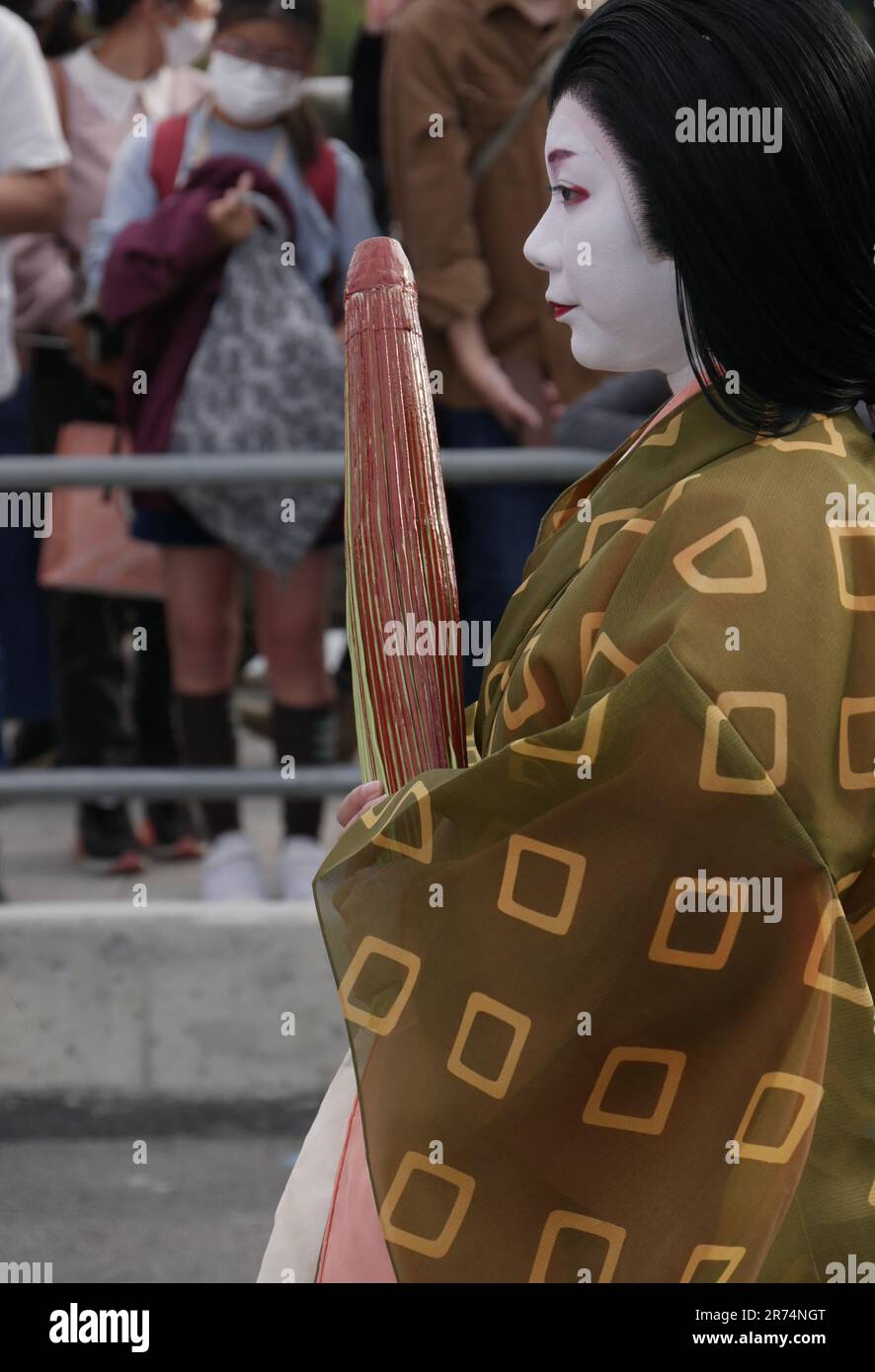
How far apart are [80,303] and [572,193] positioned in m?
3.03

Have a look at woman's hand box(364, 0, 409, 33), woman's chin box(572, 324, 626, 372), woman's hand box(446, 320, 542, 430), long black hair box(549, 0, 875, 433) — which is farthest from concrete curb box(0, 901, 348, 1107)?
long black hair box(549, 0, 875, 433)

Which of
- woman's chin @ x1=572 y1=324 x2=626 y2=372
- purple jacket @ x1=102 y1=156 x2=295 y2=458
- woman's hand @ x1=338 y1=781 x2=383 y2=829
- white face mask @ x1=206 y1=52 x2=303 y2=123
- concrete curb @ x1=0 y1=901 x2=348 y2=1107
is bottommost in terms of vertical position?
concrete curb @ x1=0 y1=901 x2=348 y2=1107

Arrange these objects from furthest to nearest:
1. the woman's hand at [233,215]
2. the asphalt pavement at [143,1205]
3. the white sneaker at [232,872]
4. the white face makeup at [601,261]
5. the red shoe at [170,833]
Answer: the red shoe at [170,833]
the white sneaker at [232,872]
the woman's hand at [233,215]
the asphalt pavement at [143,1205]
the white face makeup at [601,261]

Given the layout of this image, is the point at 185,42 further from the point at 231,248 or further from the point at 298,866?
the point at 298,866

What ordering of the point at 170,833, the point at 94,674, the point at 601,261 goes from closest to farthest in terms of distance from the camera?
the point at 601,261 < the point at 94,674 < the point at 170,833

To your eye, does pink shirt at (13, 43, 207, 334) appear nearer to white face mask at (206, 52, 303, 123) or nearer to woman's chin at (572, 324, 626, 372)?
white face mask at (206, 52, 303, 123)

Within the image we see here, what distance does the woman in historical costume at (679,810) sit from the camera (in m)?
1.51

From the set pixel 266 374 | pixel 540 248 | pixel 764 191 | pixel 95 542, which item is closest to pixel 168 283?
pixel 266 374

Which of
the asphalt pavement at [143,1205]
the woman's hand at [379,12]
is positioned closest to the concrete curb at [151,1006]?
the asphalt pavement at [143,1205]

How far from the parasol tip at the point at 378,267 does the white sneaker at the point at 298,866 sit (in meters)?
2.40

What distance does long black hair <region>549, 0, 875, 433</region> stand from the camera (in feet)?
5.18

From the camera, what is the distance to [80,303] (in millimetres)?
4574

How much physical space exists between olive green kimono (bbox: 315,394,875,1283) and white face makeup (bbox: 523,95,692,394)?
0.07 meters

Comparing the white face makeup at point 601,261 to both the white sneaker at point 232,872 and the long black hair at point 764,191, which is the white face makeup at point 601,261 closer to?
the long black hair at point 764,191
